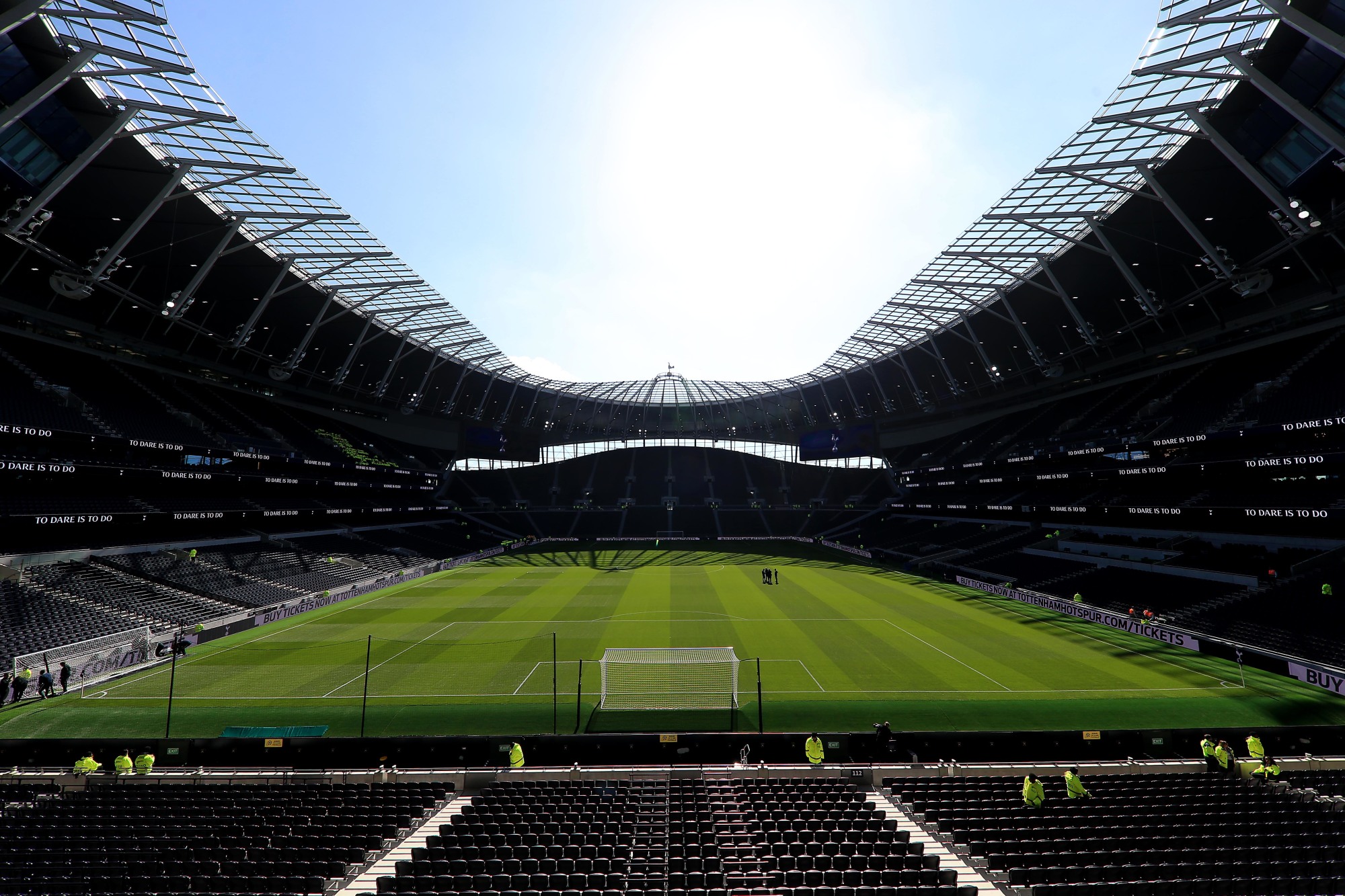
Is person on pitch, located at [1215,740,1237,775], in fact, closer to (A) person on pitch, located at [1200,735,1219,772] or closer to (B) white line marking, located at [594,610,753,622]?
(A) person on pitch, located at [1200,735,1219,772]

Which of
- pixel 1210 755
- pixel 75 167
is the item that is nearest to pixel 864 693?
pixel 1210 755

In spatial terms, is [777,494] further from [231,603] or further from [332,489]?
[231,603]

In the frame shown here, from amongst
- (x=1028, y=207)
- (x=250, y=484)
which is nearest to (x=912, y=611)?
(x=1028, y=207)

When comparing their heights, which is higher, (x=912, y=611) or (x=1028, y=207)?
(x=1028, y=207)

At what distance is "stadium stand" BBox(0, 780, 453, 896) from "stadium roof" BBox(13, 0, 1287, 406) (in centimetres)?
2312

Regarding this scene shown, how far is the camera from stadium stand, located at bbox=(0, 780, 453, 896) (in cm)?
825

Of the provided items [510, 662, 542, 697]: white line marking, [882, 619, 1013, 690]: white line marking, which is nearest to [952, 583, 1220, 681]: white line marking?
[882, 619, 1013, 690]: white line marking

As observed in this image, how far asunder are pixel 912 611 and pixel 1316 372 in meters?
26.3

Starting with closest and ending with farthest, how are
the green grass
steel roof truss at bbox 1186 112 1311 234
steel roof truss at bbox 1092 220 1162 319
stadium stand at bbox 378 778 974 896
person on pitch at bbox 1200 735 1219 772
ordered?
stadium stand at bbox 378 778 974 896, person on pitch at bbox 1200 735 1219 772, the green grass, steel roof truss at bbox 1186 112 1311 234, steel roof truss at bbox 1092 220 1162 319

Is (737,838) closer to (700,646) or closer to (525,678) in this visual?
(525,678)

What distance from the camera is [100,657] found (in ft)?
75.8

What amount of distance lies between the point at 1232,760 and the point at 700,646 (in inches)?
721

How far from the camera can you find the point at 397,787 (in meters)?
13.0

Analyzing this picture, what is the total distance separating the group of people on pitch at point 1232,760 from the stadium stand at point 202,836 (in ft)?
57.5
